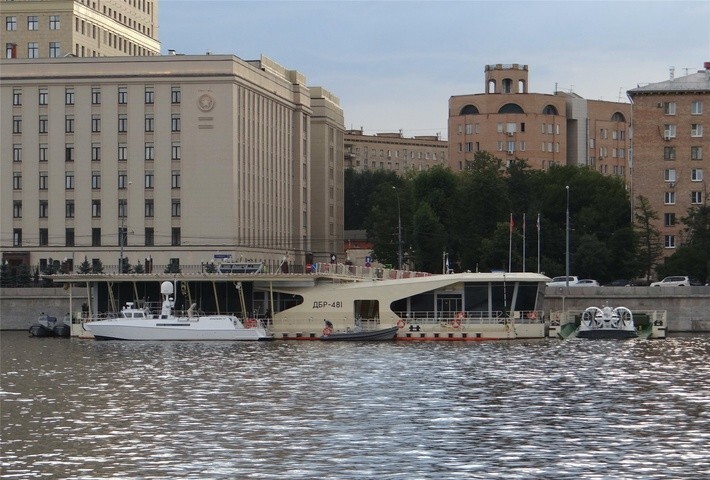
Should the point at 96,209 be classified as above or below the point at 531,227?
above

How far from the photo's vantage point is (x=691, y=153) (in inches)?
6496

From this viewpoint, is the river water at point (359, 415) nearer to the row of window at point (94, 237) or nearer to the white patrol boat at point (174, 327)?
the white patrol boat at point (174, 327)

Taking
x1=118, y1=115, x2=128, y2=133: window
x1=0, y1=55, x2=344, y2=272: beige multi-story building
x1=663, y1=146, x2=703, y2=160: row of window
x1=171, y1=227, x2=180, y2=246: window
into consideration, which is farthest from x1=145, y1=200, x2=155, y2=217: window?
x1=663, y1=146, x2=703, y2=160: row of window

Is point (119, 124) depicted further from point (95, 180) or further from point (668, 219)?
point (668, 219)

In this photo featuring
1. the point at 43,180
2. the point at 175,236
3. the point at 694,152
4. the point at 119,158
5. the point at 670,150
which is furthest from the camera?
the point at 670,150

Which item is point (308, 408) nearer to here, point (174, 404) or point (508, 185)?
point (174, 404)

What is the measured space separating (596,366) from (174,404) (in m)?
29.3

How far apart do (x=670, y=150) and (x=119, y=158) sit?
5847 cm

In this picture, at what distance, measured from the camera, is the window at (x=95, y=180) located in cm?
16288

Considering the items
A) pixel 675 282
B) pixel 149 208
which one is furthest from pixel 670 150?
pixel 149 208

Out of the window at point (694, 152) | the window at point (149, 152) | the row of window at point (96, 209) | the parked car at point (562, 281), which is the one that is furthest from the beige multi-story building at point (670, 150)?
the window at point (149, 152)

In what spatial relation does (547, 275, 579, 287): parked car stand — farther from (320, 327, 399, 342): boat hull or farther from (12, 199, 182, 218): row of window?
(12, 199, 182, 218): row of window

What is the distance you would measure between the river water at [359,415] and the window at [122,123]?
218ft

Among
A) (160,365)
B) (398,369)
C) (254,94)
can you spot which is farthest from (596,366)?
(254,94)
